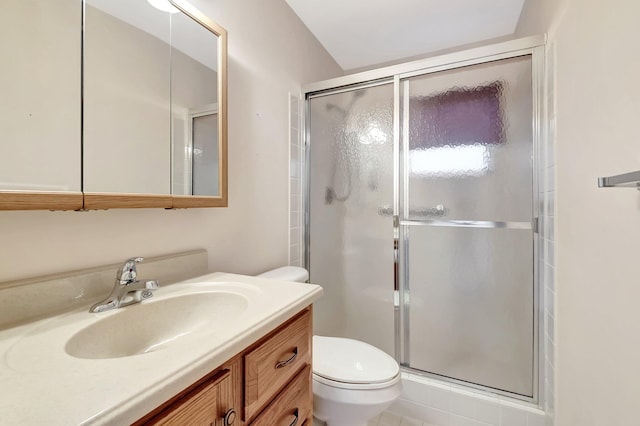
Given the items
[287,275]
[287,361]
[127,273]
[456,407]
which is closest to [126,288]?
[127,273]

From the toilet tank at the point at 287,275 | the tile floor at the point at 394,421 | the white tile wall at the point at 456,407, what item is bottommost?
the tile floor at the point at 394,421

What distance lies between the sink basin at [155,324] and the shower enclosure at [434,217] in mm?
1037

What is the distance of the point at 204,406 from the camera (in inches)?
20.6

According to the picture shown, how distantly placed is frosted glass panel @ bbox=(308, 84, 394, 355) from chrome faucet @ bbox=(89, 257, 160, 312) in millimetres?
1177

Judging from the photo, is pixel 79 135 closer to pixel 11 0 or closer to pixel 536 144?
pixel 11 0

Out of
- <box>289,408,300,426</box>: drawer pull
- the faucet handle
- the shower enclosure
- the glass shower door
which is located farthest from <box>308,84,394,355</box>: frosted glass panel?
the faucet handle

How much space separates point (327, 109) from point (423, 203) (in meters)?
0.87

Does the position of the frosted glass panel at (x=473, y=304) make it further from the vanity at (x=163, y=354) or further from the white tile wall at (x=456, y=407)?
the vanity at (x=163, y=354)

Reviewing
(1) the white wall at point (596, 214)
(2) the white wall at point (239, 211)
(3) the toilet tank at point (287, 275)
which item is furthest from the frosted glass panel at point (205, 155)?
(1) the white wall at point (596, 214)

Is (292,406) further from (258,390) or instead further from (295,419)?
(258,390)

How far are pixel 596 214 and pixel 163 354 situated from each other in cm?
123

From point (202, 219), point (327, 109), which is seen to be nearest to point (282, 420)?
point (202, 219)

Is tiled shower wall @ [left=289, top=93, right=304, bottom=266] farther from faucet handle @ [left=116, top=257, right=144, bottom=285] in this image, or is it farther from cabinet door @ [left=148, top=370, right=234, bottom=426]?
cabinet door @ [left=148, top=370, right=234, bottom=426]

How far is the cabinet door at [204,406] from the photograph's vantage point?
0.46 metres
